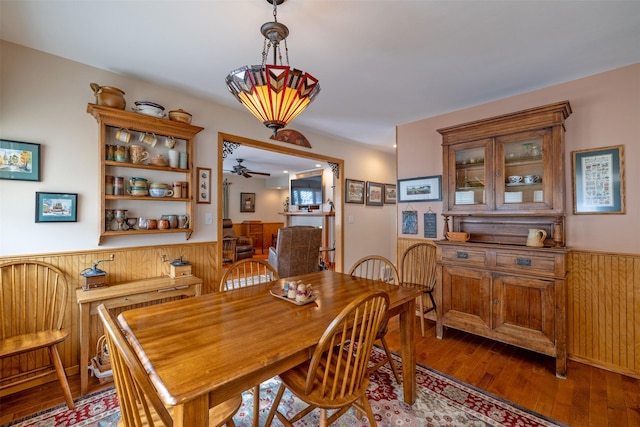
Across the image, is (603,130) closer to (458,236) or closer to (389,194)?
(458,236)

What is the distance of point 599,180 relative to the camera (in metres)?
2.35

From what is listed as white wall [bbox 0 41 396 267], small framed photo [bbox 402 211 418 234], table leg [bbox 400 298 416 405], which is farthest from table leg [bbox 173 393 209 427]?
small framed photo [bbox 402 211 418 234]

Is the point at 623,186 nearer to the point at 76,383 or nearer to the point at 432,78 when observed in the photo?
the point at 432,78

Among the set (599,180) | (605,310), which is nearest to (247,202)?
(599,180)

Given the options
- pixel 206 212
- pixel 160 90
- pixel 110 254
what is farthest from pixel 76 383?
pixel 160 90

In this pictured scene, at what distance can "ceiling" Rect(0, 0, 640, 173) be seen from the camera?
1632mm

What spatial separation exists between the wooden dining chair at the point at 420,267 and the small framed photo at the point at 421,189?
1.88 ft

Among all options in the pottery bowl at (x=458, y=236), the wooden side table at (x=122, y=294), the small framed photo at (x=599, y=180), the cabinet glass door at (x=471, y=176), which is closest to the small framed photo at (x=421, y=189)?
the cabinet glass door at (x=471, y=176)

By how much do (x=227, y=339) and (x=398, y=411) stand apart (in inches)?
51.5

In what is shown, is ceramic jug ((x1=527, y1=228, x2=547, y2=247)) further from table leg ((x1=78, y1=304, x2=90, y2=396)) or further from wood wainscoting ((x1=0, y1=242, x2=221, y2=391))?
table leg ((x1=78, y1=304, x2=90, y2=396))

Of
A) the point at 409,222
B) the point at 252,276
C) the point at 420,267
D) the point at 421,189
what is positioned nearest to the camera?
the point at 252,276

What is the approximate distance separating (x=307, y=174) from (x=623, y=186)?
5.67 metres

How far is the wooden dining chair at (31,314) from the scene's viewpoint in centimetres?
185

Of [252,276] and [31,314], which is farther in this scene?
[252,276]
